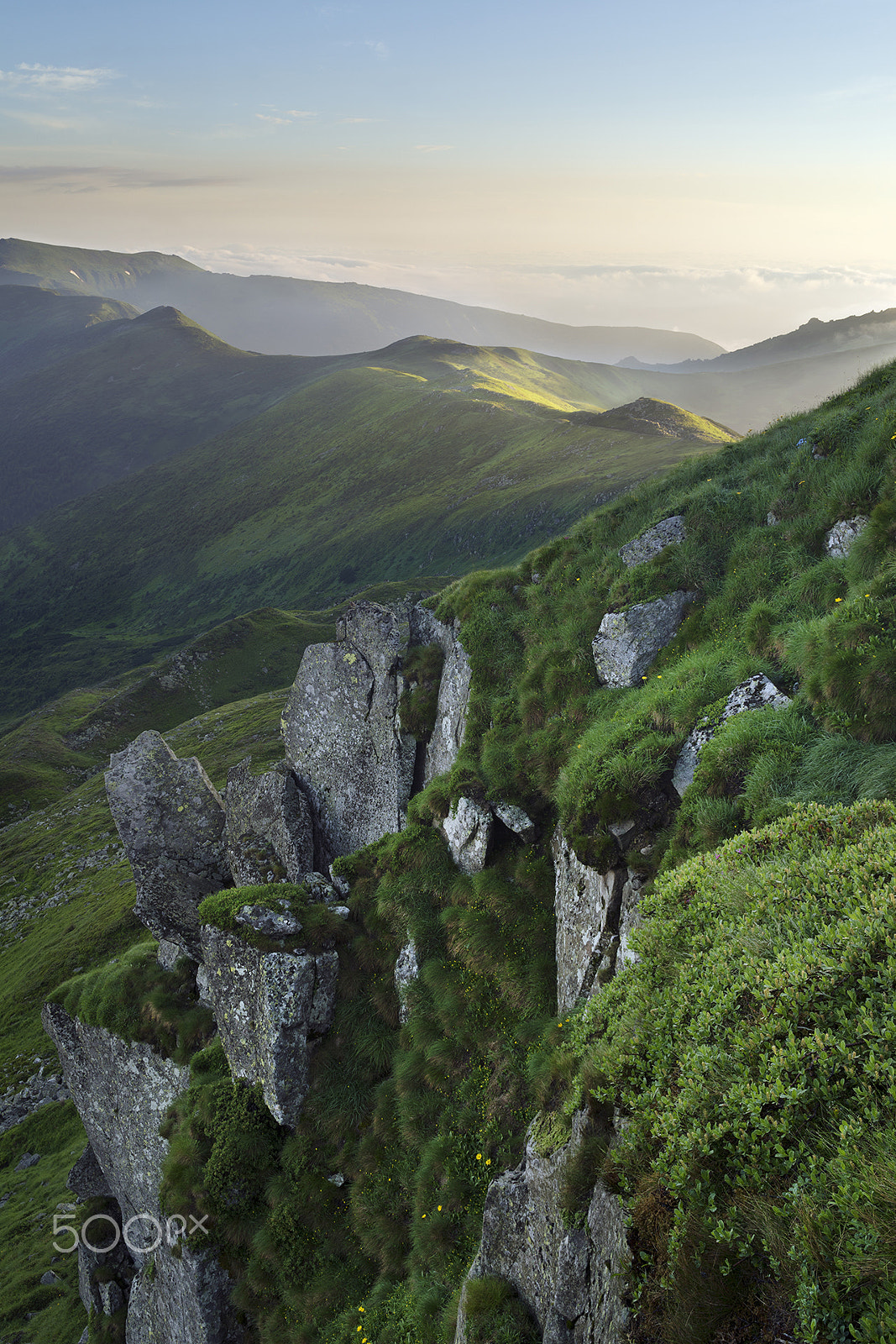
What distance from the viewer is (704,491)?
22797 mm

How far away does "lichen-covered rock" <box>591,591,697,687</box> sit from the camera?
19797 mm

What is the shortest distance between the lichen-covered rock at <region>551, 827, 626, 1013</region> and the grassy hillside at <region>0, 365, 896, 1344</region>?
74cm

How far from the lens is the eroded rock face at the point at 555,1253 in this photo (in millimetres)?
7875

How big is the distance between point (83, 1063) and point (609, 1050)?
1230 inches

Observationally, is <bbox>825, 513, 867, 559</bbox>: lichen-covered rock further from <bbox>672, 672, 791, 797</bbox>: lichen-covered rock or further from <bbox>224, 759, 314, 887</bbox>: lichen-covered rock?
<bbox>224, 759, 314, 887</bbox>: lichen-covered rock

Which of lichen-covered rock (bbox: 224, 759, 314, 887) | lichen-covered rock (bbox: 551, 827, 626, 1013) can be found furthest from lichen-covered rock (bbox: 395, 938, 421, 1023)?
lichen-covered rock (bbox: 224, 759, 314, 887)

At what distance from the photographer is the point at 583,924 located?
14.8m

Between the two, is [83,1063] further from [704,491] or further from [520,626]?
[704,491]

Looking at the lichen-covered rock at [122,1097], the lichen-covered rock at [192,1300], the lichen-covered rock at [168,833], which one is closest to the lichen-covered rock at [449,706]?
the lichen-covered rock at [168,833]

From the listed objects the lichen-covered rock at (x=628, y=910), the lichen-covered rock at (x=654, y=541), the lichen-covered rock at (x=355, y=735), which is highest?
the lichen-covered rock at (x=654, y=541)

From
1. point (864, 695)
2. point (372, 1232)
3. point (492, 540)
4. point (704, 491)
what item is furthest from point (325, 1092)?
point (492, 540)

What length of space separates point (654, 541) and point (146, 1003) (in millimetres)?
27428

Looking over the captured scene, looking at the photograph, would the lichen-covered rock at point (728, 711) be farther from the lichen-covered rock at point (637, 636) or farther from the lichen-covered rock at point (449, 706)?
the lichen-covered rock at point (449, 706)

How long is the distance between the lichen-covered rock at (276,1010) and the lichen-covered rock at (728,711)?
12.7 m
